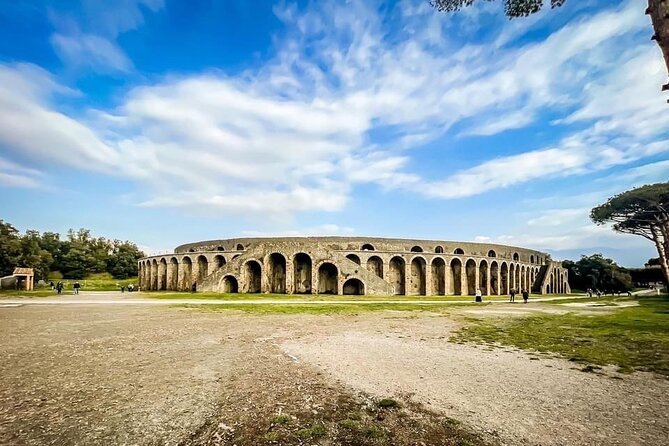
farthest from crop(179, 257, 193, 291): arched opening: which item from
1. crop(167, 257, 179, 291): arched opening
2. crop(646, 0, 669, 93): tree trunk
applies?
crop(646, 0, 669, 93): tree trunk

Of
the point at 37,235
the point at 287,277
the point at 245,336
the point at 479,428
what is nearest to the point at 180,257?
the point at 287,277

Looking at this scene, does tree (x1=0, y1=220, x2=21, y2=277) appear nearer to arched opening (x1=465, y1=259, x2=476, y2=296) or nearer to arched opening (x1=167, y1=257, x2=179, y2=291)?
arched opening (x1=167, y1=257, x2=179, y2=291)

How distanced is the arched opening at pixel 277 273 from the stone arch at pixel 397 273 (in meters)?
11.4

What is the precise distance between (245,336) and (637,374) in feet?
29.1

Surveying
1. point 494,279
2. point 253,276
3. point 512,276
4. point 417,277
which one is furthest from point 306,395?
point 512,276

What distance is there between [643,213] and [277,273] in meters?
35.6

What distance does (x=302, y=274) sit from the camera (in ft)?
117

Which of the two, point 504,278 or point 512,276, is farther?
point 512,276

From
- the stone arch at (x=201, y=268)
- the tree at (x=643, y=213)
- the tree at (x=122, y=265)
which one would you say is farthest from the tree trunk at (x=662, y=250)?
the tree at (x=122, y=265)

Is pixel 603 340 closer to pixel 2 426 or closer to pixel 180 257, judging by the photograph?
pixel 2 426

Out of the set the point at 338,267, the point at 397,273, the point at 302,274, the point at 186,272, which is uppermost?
the point at 338,267

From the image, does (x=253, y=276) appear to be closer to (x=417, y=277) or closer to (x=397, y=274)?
(x=397, y=274)

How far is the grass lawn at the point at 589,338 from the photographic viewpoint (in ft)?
24.1

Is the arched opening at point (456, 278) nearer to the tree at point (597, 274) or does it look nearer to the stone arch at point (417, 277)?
the stone arch at point (417, 277)
